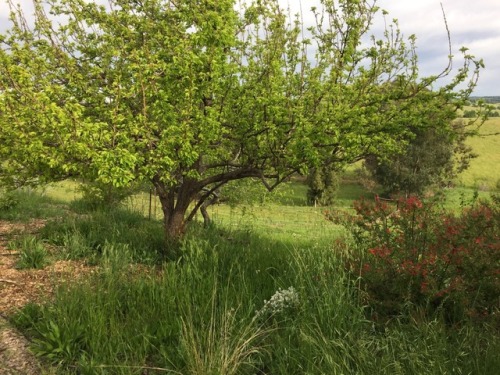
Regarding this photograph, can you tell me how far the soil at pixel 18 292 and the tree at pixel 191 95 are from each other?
1.44 meters

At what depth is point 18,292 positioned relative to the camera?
17.0 ft

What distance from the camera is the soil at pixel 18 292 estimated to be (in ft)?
11.9

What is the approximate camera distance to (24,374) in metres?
3.47

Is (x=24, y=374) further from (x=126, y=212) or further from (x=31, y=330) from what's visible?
(x=126, y=212)

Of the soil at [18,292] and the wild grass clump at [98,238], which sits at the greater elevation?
the wild grass clump at [98,238]

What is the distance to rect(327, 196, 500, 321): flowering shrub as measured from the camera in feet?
13.5

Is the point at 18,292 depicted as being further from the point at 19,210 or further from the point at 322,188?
Result: the point at 322,188

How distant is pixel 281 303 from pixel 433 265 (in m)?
1.75

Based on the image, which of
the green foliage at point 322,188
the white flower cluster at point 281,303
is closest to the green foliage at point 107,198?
the white flower cluster at point 281,303

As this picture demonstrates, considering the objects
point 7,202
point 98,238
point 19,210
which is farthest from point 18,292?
point 19,210

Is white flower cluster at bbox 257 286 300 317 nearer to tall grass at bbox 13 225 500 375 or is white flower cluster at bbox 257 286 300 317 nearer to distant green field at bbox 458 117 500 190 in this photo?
tall grass at bbox 13 225 500 375

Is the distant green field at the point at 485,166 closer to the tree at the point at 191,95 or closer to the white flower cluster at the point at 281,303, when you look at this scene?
the tree at the point at 191,95

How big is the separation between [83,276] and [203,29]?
3774mm

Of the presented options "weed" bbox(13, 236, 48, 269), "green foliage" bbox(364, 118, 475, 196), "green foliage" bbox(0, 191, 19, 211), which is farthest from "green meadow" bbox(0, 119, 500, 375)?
"green foliage" bbox(364, 118, 475, 196)
